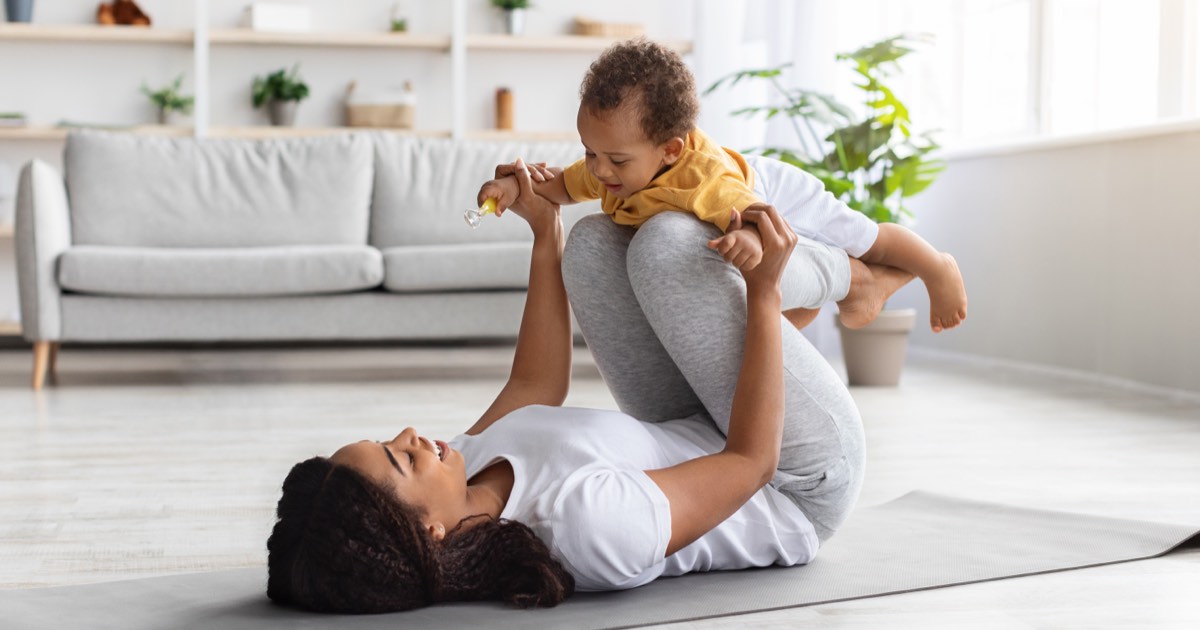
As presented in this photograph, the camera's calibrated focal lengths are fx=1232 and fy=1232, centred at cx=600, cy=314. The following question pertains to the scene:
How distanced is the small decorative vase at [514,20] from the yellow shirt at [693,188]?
430cm

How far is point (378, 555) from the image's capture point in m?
1.26

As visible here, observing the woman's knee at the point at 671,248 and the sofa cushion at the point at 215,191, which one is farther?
the sofa cushion at the point at 215,191

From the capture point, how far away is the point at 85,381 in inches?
156

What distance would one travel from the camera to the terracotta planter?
379 centimetres

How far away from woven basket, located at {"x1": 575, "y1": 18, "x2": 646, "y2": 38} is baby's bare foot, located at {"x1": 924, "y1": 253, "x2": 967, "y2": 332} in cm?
420

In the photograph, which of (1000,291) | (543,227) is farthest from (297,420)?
(1000,291)

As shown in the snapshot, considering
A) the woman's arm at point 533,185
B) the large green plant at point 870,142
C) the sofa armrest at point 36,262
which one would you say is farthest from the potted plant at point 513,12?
the woman's arm at point 533,185

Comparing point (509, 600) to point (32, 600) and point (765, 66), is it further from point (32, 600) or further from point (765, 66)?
point (765, 66)

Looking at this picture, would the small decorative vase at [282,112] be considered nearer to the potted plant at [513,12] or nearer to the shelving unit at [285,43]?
the shelving unit at [285,43]

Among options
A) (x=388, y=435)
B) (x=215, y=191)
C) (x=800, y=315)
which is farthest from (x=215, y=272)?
(x=800, y=315)

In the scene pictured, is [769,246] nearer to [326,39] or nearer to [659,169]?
[659,169]

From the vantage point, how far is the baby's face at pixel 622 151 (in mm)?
1572

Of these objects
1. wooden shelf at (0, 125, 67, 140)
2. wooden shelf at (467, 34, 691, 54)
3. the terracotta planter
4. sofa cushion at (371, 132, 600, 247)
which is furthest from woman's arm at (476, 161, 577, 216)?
wooden shelf at (0, 125, 67, 140)

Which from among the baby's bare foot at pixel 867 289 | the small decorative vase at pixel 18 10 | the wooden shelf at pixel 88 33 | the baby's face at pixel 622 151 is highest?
the small decorative vase at pixel 18 10
